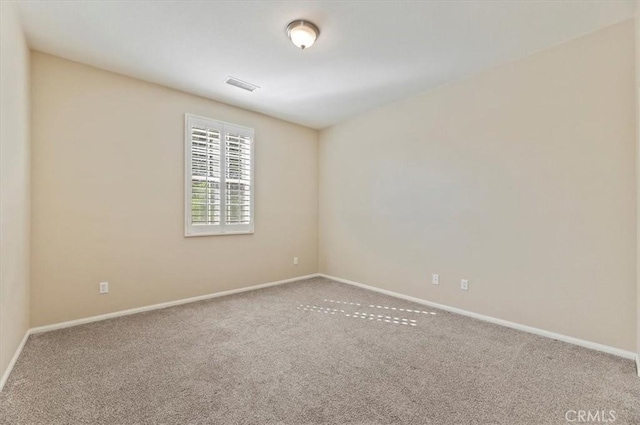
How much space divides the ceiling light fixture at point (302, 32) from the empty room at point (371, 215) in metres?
0.02

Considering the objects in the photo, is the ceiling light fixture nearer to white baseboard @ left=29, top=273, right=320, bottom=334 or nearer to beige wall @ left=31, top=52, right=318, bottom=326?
beige wall @ left=31, top=52, right=318, bottom=326

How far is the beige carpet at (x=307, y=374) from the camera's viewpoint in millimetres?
1677

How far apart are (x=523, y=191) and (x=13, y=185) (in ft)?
14.0

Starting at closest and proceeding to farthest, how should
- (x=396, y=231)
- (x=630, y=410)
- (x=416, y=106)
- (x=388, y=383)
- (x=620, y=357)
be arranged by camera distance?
(x=630, y=410) < (x=388, y=383) < (x=620, y=357) < (x=416, y=106) < (x=396, y=231)

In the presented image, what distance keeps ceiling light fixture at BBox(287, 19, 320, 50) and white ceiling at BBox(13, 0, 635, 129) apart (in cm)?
5

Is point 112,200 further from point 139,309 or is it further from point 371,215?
point 371,215

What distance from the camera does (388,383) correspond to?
1.97m

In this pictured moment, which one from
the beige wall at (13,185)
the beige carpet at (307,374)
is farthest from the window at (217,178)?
the beige wall at (13,185)

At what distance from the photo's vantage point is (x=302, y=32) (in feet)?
7.93

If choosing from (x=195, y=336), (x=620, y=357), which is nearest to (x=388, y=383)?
(x=195, y=336)

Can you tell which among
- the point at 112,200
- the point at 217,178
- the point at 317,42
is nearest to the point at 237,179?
the point at 217,178

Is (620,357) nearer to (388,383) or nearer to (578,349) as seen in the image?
(578,349)

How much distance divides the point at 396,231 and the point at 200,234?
2.59 meters

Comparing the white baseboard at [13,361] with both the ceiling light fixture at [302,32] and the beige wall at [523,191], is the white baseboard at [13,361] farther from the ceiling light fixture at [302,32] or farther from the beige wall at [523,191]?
the beige wall at [523,191]
